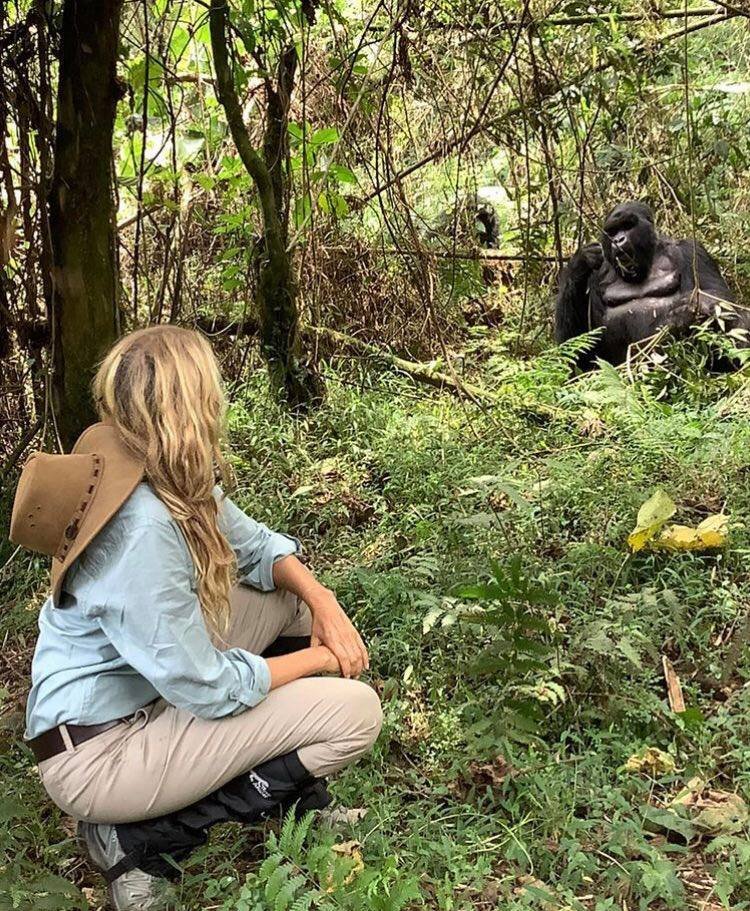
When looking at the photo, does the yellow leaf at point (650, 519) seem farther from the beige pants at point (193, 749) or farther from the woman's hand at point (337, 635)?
the beige pants at point (193, 749)

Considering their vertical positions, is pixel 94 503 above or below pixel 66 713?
above

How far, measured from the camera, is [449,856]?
6.39 ft

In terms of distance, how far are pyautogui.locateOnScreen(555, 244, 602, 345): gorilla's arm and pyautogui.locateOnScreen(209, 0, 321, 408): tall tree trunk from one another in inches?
62.3

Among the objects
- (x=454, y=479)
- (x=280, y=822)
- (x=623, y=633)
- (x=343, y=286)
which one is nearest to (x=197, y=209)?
(x=343, y=286)

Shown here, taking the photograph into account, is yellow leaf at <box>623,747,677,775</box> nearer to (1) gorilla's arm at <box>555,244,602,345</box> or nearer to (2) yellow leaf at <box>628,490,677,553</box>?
(2) yellow leaf at <box>628,490,677,553</box>

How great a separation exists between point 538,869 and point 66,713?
0.94 meters

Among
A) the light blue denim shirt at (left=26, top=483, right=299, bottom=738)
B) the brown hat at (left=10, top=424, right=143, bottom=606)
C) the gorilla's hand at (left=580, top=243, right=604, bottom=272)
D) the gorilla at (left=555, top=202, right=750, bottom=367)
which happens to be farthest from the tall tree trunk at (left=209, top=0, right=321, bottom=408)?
the light blue denim shirt at (left=26, top=483, right=299, bottom=738)

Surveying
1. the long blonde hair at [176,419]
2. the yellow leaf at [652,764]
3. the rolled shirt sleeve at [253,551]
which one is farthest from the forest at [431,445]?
the long blonde hair at [176,419]

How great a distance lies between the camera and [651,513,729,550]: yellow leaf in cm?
287

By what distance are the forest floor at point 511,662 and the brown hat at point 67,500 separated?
619 mm

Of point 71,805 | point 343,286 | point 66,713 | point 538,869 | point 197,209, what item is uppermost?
point 197,209

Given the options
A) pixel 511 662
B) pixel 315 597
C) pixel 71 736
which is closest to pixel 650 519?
pixel 511 662

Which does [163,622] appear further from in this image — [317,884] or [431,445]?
[431,445]

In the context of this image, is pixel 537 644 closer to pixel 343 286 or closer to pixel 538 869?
pixel 538 869
